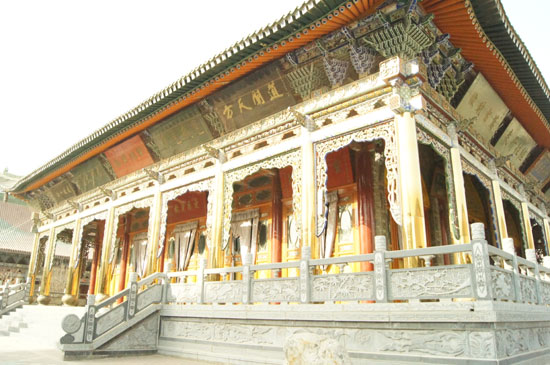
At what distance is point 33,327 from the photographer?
11188 mm

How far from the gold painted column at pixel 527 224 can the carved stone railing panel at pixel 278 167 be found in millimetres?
6427

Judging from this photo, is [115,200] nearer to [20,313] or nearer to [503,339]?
[20,313]

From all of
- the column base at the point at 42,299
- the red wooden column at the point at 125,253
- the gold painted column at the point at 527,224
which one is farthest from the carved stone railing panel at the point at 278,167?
the column base at the point at 42,299

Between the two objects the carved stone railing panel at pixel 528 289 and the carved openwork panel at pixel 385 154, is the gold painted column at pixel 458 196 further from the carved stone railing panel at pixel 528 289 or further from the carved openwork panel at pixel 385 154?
the carved openwork panel at pixel 385 154

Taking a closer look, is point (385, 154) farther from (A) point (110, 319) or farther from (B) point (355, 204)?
(A) point (110, 319)

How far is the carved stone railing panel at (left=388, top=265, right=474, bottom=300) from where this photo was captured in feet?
16.6

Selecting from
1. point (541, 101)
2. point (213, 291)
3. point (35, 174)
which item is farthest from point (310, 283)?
point (35, 174)

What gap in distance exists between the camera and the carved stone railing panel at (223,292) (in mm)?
7461

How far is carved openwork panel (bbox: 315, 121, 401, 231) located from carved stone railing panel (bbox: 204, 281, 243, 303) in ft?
5.84

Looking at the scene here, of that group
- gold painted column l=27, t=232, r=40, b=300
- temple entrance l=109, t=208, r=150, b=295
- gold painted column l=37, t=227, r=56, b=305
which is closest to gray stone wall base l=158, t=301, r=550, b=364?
temple entrance l=109, t=208, r=150, b=295

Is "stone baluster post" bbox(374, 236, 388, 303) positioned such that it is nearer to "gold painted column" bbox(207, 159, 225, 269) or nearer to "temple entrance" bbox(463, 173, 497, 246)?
"gold painted column" bbox(207, 159, 225, 269)

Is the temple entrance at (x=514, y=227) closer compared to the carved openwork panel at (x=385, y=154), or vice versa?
the carved openwork panel at (x=385, y=154)

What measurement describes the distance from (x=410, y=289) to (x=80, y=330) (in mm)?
5632

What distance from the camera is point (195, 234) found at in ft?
45.2
